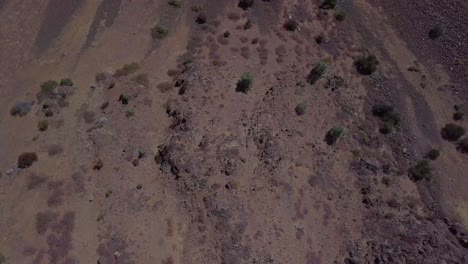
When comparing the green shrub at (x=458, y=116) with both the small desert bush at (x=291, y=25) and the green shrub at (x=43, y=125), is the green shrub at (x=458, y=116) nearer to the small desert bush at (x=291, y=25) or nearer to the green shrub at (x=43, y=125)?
the small desert bush at (x=291, y=25)

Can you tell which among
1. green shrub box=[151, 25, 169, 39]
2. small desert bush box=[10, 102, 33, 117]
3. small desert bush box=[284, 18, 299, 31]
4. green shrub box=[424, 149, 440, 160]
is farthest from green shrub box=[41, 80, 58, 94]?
green shrub box=[424, 149, 440, 160]

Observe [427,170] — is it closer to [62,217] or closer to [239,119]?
[239,119]

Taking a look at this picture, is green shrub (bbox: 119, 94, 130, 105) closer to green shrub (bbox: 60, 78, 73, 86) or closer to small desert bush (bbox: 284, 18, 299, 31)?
green shrub (bbox: 60, 78, 73, 86)

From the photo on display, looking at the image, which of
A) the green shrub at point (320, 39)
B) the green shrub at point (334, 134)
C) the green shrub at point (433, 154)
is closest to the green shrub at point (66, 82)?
the green shrub at point (334, 134)

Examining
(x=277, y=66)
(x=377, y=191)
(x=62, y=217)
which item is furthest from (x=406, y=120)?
(x=62, y=217)

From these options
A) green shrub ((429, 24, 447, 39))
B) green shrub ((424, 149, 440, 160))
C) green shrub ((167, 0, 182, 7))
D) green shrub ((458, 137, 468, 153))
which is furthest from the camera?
green shrub ((429, 24, 447, 39))

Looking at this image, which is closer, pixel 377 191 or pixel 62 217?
pixel 62 217
